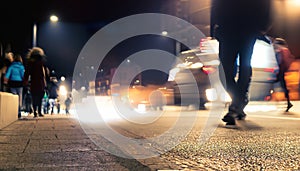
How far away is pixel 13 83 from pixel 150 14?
56.3 feet

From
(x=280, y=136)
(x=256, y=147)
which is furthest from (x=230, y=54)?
(x=256, y=147)

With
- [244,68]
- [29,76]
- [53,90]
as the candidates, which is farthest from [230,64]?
[53,90]

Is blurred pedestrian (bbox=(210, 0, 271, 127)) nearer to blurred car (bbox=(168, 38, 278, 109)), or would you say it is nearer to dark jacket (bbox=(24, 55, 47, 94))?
blurred car (bbox=(168, 38, 278, 109))

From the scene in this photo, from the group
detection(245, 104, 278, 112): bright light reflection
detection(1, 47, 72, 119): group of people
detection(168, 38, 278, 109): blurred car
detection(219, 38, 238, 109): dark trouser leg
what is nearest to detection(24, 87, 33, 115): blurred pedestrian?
detection(1, 47, 72, 119): group of people

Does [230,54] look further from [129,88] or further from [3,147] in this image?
[129,88]

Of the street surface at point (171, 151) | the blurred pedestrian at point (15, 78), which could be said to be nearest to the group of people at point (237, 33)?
the street surface at point (171, 151)

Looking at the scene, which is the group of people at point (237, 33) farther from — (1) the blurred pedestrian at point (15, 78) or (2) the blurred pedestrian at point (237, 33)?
(1) the blurred pedestrian at point (15, 78)

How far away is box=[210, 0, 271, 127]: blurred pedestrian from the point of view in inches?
254

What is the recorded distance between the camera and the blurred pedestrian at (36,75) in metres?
10.4

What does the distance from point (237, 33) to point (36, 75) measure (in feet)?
19.3

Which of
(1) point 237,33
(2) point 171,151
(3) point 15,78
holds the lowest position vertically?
(2) point 171,151

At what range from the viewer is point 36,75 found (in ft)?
34.7

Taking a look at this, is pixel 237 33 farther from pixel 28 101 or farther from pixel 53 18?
pixel 53 18

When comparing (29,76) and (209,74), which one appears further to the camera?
(209,74)
